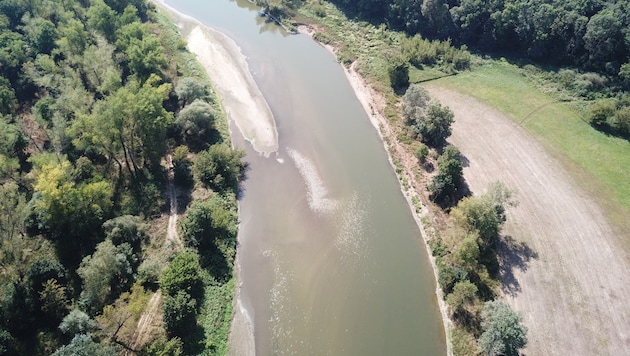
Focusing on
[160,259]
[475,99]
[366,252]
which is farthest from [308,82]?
[160,259]

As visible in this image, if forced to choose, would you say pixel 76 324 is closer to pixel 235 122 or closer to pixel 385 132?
pixel 235 122

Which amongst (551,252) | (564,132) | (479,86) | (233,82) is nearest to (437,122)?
(479,86)

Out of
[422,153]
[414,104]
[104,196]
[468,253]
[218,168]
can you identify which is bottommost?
[104,196]

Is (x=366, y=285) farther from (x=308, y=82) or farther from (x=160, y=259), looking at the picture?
(x=308, y=82)

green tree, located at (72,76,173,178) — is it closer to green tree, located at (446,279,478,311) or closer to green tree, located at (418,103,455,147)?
green tree, located at (418,103,455,147)

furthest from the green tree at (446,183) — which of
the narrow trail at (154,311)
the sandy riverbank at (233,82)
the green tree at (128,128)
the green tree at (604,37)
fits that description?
the green tree at (604,37)

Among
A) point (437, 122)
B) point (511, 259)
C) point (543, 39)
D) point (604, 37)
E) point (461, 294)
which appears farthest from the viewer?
point (543, 39)
